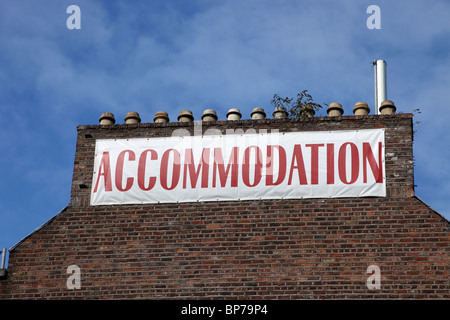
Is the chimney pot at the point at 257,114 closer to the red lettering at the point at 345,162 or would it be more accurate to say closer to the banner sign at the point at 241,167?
the banner sign at the point at 241,167

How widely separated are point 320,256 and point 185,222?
2.85m

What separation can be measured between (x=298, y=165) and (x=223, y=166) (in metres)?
1.57

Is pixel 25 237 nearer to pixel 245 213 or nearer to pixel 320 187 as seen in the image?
A: pixel 245 213

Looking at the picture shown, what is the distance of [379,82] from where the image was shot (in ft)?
66.8

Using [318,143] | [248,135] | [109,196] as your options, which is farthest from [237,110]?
[109,196]

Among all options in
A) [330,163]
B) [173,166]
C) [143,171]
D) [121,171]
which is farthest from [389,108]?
[121,171]

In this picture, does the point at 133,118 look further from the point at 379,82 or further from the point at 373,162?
the point at 379,82

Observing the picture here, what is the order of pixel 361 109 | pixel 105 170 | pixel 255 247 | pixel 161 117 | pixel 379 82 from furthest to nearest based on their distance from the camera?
pixel 379 82
pixel 161 117
pixel 105 170
pixel 361 109
pixel 255 247

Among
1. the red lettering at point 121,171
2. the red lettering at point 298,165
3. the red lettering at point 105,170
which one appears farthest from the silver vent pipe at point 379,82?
the red lettering at point 105,170

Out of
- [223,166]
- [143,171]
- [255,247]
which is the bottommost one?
[255,247]

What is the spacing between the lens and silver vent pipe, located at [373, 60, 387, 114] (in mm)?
19984

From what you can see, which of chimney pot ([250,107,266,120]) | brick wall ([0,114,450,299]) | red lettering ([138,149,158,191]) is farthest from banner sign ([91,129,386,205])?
chimney pot ([250,107,266,120])

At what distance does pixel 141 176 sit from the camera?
56.8 feet
